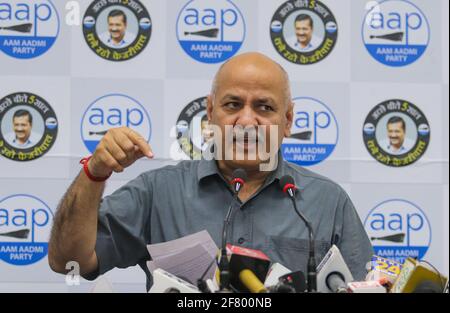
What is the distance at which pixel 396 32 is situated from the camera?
8.34ft

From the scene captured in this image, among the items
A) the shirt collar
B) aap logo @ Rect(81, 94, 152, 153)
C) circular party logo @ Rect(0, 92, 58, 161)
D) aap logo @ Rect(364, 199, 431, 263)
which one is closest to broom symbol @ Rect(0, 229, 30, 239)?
circular party logo @ Rect(0, 92, 58, 161)

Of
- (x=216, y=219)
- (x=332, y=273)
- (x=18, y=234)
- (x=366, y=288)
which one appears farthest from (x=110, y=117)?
(x=366, y=288)

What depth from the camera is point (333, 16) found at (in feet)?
8.29

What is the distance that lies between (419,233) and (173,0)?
1538 millimetres

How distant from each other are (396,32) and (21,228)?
1909 mm

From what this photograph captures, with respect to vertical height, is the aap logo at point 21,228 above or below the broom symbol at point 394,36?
below

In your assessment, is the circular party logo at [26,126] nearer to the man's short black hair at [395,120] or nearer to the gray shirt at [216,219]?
the gray shirt at [216,219]

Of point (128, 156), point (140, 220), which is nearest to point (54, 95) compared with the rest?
point (140, 220)

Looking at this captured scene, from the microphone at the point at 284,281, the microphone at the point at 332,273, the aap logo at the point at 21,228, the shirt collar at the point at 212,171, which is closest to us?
the microphone at the point at 284,281

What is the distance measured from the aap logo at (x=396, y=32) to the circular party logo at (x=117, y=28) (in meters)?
1.02

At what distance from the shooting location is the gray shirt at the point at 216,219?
169 centimetres

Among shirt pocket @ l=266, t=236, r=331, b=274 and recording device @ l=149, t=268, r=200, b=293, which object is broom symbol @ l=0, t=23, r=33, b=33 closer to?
shirt pocket @ l=266, t=236, r=331, b=274

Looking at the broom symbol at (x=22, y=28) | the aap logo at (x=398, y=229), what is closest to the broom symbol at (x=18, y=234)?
the broom symbol at (x=22, y=28)
